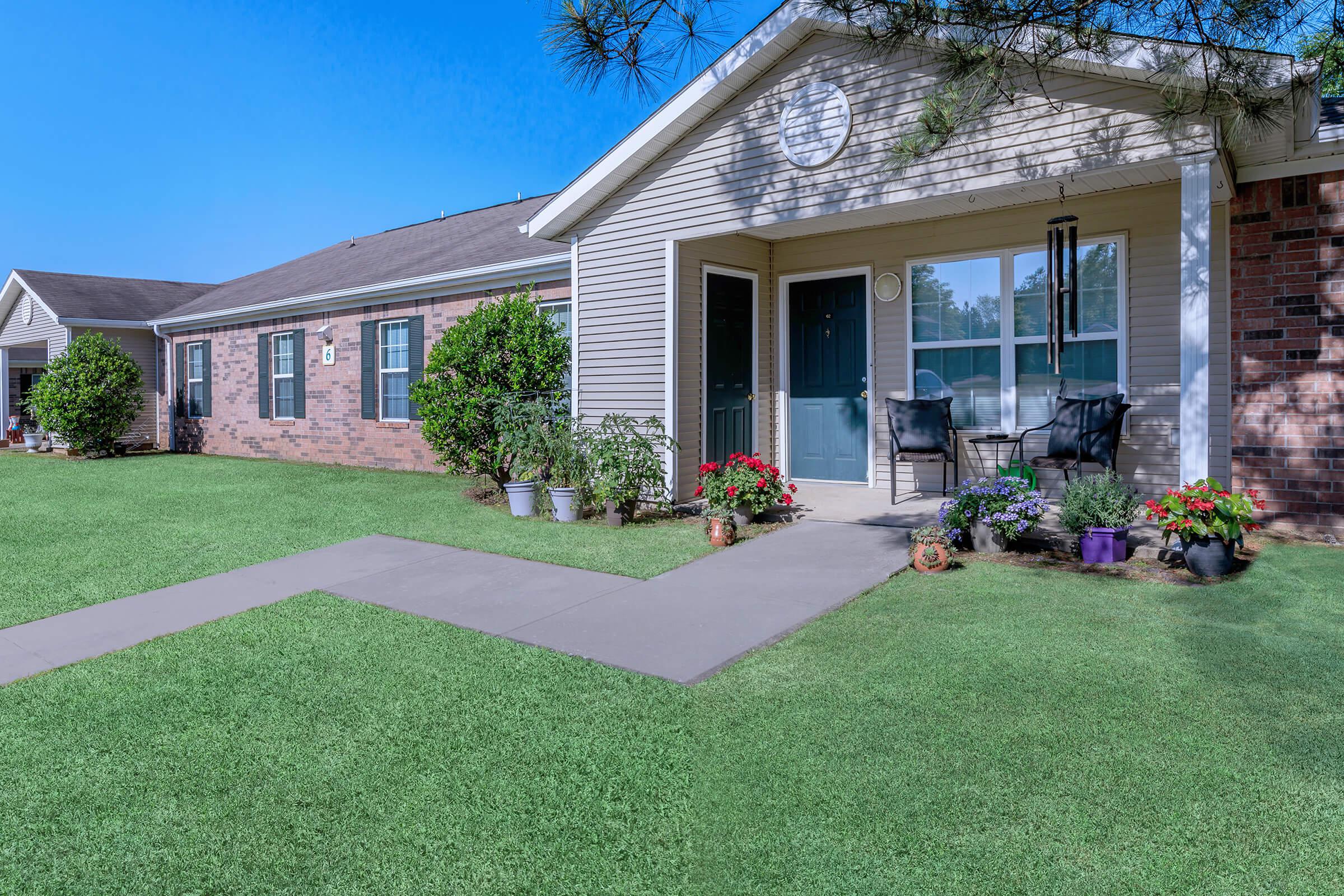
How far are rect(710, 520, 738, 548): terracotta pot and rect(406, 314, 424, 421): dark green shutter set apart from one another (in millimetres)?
6727

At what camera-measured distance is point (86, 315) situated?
16234 millimetres

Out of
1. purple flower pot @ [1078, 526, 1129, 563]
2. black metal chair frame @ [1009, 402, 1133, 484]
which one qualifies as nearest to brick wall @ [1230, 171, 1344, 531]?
black metal chair frame @ [1009, 402, 1133, 484]

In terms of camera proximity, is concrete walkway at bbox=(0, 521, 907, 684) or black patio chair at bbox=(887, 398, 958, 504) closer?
concrete walkway at bbox=(0, 521, 907, 684)

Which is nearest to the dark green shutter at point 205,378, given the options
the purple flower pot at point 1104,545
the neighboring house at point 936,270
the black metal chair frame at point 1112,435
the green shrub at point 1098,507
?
the neighboring house at point 936,270

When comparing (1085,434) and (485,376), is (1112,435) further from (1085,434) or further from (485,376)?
(485,376)

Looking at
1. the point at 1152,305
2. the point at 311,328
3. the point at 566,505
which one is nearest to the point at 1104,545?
the point at 1152,305

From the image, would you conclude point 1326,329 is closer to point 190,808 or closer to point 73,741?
point 190,808

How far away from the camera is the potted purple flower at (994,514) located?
532cm

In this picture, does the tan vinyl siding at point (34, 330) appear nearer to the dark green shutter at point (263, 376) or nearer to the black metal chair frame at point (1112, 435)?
the dark green shutter at point (263, 376)

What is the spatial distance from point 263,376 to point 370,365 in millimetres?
3497

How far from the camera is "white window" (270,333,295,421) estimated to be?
13953 millimetres

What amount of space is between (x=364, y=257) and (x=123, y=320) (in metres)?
5.87

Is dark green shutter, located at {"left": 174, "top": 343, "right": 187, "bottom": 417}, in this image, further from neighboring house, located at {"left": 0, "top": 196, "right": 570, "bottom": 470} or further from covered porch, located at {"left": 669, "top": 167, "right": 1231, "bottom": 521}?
covered porch, located at {"left": 669, "top": 167, "right": 1231, "bottom": 521}

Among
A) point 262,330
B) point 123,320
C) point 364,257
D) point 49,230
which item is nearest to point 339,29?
point 364,257
